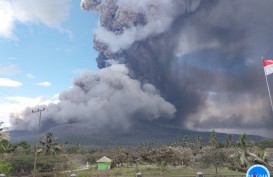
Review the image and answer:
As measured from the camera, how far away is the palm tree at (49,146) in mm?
96312

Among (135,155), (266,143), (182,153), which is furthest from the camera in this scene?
(266,143)

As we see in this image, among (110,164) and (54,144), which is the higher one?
(54,144)

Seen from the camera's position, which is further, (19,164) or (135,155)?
(135,155)

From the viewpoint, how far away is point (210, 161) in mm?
66250

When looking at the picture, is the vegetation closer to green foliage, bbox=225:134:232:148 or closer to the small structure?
the small structure

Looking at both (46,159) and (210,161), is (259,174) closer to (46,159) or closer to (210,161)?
(210,161)

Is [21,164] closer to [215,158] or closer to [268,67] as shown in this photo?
[215,158]

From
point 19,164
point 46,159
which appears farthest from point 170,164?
point 19,164

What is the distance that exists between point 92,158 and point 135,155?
46.7 feet

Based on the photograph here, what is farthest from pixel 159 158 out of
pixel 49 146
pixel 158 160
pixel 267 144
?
pixel 267 144

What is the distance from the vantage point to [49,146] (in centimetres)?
9725

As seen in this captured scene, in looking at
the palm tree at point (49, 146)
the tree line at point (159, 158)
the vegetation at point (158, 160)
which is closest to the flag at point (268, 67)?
the vegetation at point (158, 160)

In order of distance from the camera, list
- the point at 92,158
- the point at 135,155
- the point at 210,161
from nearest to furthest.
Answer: the point at 210,161 → the point at 135,155 → the point at 92,158

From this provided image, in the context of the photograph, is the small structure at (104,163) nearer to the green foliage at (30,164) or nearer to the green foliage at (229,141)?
the green foliage at (30,164)
